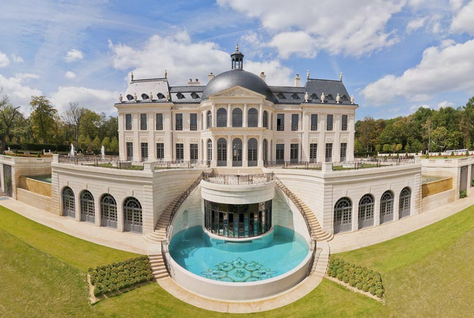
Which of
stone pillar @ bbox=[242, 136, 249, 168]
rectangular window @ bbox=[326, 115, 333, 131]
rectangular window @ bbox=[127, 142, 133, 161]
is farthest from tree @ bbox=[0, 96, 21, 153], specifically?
rectangular window @ bbox=[326, 115, 333, 131]

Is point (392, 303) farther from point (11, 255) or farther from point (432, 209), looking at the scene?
point (11, 255)

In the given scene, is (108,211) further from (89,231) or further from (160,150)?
(160,150)

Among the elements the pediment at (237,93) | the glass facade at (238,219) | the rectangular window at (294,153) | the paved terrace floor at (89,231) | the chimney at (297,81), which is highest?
the chimney at (297,81)

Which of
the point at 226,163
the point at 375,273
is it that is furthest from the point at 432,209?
the point at 226,163

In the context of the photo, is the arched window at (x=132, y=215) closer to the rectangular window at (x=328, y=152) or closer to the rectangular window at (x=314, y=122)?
the rectangular window at (x=314, y=122)

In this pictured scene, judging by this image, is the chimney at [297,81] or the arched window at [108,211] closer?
the arched window at [108,211]

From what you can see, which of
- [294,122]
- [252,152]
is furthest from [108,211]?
[294,122]

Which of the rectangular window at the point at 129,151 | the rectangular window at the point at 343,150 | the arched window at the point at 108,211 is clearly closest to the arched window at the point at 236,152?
the arched window at the point at 108,211
